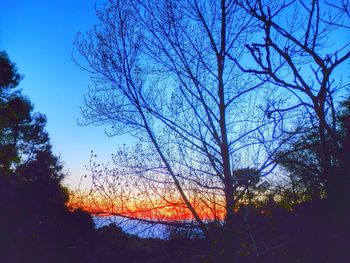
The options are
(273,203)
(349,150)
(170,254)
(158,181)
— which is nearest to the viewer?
(349,150)

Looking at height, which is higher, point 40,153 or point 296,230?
point 40,153

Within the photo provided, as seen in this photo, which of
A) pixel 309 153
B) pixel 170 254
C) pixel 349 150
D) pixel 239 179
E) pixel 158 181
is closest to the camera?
pixel 349 150

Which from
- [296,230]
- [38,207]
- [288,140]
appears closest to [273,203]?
[296,230]

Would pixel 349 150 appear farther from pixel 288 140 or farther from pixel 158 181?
pixel 158 181

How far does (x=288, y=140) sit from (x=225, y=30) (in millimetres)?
2760

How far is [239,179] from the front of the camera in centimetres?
707

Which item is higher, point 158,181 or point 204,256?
point 158,181

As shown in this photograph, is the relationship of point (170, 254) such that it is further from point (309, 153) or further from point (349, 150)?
point (349, 150)

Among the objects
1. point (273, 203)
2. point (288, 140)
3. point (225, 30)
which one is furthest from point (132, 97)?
point (273, 203)

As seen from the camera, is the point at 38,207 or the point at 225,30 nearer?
the point at 225,30

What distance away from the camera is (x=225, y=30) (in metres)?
7.66

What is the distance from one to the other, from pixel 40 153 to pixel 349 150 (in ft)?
33.5

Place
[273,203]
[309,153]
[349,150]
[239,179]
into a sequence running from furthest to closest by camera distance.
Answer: [273,203], [309,153], [239,179], [349,150]

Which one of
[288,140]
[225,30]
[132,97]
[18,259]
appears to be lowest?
[18,259]
